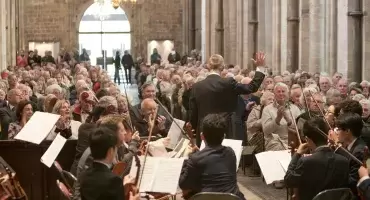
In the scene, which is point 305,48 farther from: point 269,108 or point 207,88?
point 207,88

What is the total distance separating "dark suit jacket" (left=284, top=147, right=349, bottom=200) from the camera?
7676mm

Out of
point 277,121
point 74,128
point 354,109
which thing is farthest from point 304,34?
point 354,109

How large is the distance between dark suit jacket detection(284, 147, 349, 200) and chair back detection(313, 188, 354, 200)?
0.16 m

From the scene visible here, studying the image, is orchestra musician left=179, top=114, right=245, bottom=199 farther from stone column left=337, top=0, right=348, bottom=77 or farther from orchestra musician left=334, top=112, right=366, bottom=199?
stone column left=337, top=0, right=348, bottom=77

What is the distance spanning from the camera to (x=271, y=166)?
8.47 metres

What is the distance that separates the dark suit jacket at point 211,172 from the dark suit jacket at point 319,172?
48cm

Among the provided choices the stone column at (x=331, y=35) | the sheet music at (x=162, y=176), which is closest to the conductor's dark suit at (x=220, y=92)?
the sheet music at (x=162, y=176)

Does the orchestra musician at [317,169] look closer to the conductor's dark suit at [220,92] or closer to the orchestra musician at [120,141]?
the orchestra musician at [120,141]

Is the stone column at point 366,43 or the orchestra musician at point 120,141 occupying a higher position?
the stone column at point 366,43

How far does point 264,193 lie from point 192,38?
1207 inches

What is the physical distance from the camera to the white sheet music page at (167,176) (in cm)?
773

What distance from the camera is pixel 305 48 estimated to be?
2264 centimetres

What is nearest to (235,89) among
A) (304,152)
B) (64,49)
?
(304,152)

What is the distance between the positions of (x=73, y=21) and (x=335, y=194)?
43.2 metres
